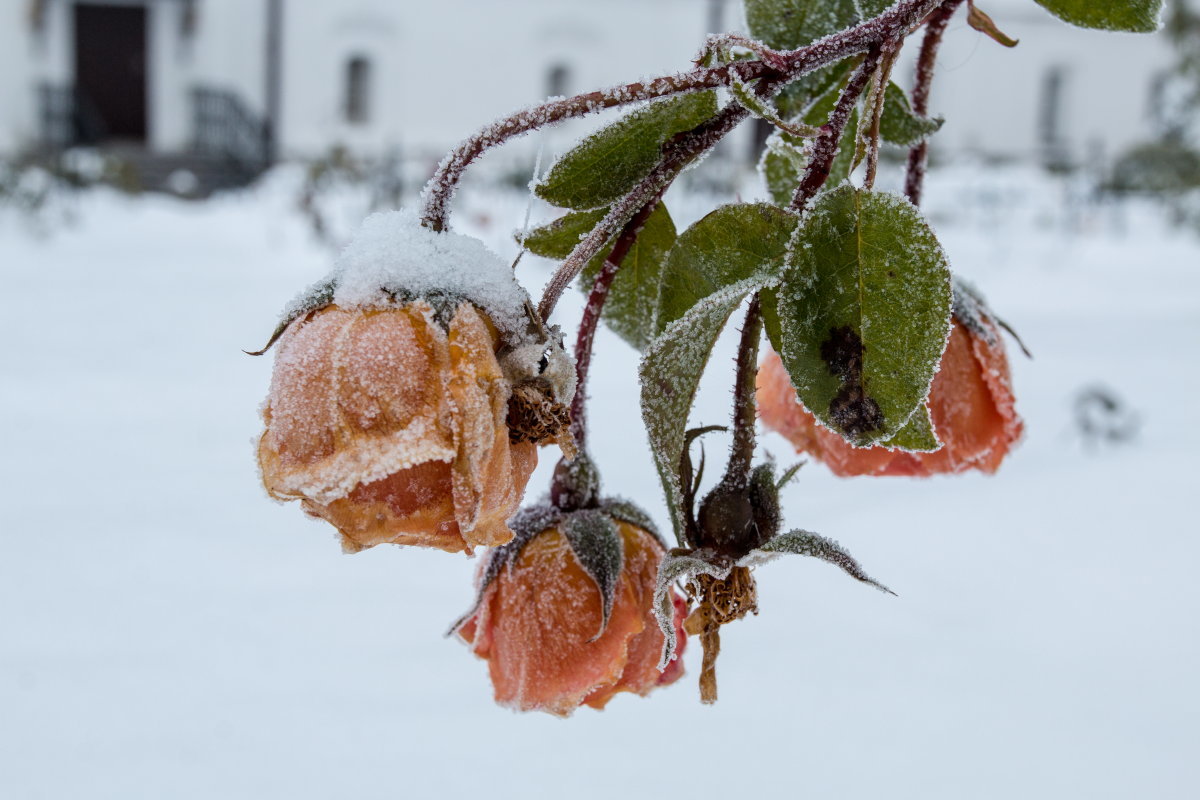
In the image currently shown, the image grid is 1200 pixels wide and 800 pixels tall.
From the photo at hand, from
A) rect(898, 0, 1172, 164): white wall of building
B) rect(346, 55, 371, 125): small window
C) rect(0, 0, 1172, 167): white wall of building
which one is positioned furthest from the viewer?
rect(898, 0, 1172, 164): white wall of building

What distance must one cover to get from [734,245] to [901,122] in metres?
0.12

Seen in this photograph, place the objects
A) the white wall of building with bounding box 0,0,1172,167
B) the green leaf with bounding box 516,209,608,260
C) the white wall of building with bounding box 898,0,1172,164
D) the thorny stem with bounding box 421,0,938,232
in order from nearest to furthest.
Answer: the thorny stem with bounding box 421,0,938,232
the green leaf with bounding box 516,209,608,260
the white wall of building with bounding box 0,0,1172,167
the white wall of building with bounding box 898,0,1172,164

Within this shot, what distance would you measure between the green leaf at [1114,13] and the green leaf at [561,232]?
163 mm

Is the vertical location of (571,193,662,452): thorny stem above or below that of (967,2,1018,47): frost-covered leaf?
below

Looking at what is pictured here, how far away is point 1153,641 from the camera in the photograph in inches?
47.4

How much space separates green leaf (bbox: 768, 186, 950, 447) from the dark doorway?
10.6m

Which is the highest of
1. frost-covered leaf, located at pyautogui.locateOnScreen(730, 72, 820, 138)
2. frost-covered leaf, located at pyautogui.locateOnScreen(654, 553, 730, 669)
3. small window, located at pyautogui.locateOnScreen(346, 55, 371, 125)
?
frost-covered leaf, located at pyautogui.locateOnScreen(730, 72, 820, 138)

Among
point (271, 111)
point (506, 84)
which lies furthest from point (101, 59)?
point (506, 84)

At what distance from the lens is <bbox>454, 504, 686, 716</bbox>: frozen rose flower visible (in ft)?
1.11

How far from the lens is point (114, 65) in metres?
9.72

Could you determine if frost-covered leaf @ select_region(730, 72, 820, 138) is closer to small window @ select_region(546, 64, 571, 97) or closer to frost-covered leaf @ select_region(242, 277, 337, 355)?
frost-covered leaf @ select_region(242, 277, 337, 355)

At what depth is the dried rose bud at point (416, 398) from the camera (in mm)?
247

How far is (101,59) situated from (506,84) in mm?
3668

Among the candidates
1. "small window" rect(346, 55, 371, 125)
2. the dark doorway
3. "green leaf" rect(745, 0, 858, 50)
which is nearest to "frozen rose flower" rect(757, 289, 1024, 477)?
"green leaf" rect(745, 0, 858, 50)
